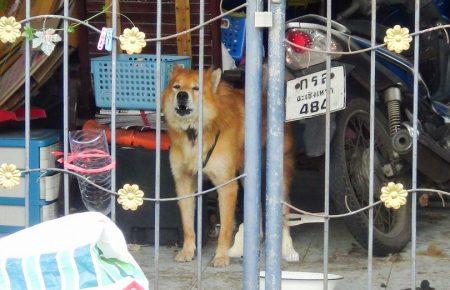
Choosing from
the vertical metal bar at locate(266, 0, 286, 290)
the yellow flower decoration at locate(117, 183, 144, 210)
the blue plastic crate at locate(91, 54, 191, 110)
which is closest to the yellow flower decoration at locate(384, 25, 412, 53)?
the vertical metal bar at locate(266, 0, 286, 290)

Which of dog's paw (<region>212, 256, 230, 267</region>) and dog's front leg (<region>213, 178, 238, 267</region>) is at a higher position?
dog's front leg (<region>213, 178, 238, 267</region>)

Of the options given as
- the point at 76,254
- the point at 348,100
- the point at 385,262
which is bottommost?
the point at 385,262

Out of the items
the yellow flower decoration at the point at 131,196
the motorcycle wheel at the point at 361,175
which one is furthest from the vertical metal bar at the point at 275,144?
the motorcycle wheel at the point at 361,175

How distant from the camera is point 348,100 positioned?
5.44 metres

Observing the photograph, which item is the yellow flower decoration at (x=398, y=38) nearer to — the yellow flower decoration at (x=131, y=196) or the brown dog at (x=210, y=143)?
the yellow flower decoration at (x=131, y=196)

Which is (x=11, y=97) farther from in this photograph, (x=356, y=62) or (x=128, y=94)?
(x=356, y=62)

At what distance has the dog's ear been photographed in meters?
5.35

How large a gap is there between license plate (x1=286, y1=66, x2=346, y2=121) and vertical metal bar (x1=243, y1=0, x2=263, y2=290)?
2.09ft

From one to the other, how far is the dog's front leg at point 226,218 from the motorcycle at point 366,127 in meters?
0.52

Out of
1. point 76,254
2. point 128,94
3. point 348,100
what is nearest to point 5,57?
point 128,94

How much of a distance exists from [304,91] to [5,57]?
2.02 metres

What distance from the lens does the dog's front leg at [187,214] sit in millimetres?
5551

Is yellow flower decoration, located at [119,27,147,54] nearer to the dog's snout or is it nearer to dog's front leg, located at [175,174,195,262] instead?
the dog's snout

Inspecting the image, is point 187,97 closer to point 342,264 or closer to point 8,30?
point 342,264
